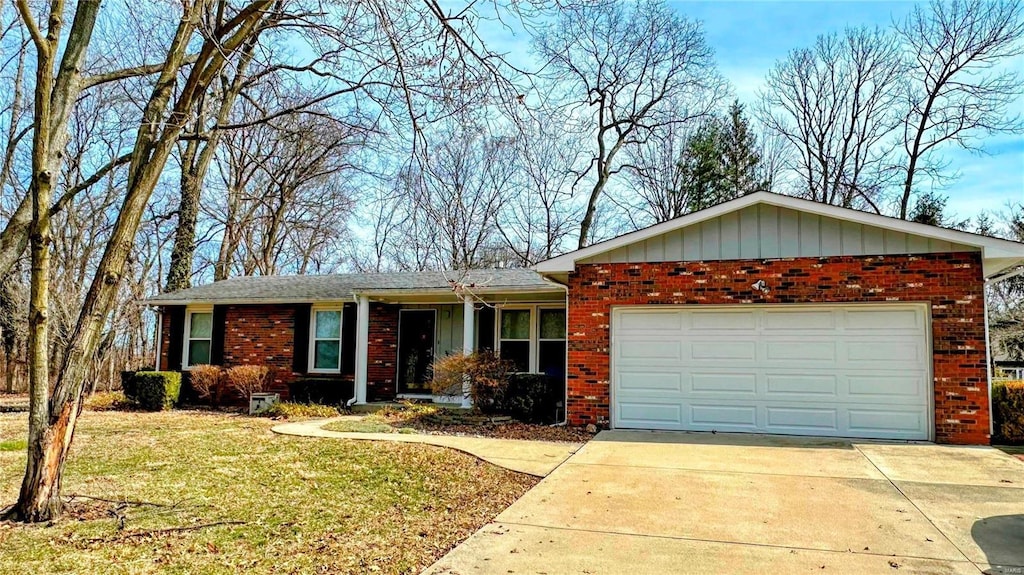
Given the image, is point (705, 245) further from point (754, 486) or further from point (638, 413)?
point (754, 486)

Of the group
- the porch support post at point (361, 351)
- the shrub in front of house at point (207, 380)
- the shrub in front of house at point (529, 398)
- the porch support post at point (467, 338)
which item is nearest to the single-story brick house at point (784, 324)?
the shrub in front of house at point (529, 398)

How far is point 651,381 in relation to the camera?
10.1 metres

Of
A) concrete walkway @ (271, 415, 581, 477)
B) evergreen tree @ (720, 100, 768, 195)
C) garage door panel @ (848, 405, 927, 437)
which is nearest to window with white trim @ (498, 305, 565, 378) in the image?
concrete walkway @ (271, 415, 581, 477)

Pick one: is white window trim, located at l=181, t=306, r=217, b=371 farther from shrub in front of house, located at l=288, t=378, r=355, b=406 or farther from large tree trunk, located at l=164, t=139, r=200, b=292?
large tree trunk, located at l=164, t=139, r=200, b=292

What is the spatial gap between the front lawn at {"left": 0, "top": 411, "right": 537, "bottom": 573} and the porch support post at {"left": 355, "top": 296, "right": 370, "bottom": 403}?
14.3ft

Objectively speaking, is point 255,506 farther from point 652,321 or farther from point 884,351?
point 884,351

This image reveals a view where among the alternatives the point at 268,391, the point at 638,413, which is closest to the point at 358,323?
the point at 268,391

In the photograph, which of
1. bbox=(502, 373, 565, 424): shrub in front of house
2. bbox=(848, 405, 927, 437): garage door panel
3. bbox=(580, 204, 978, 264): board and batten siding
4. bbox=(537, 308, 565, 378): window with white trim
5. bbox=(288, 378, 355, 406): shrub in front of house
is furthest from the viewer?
bbox=(537, 308, 565, 378): window with white trim

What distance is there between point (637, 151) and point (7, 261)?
2216 centimetres

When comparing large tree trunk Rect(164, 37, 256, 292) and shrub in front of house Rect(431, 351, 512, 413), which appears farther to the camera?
large tree trunk Rect(164, 37, 256, 292)

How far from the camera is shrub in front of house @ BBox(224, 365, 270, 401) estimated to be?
14.2 m

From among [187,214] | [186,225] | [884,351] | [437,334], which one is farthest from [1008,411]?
[187,214]

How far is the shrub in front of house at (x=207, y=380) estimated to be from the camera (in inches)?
576

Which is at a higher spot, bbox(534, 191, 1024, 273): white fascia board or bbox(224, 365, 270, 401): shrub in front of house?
bbox(534, 191, 1024, 273): white fascia board
